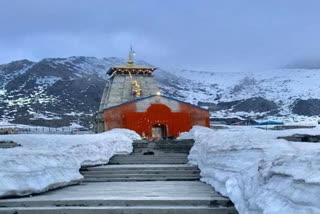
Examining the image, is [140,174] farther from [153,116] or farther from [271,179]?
[153,116]

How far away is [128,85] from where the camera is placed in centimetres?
4159

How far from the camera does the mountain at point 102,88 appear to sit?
10112 cm

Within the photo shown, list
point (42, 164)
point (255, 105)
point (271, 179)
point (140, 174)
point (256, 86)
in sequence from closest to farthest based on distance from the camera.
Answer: point (271, 179) → point (42, 164) → point (140, 174) → point (255, 105) → point (256, 86)

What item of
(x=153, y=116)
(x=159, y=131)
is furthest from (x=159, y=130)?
(x=153, y=116)

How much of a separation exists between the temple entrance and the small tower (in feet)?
22.8

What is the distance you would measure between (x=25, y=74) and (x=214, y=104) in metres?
59.1

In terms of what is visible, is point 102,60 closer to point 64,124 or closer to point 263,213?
point 64,124

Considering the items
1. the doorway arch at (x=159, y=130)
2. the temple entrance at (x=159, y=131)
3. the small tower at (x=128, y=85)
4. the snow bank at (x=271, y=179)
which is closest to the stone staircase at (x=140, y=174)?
the snow bank at (x=271, y=179)

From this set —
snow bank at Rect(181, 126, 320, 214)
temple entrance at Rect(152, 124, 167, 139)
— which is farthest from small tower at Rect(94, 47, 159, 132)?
snow bank at Rect(181, 126, 320, 214)

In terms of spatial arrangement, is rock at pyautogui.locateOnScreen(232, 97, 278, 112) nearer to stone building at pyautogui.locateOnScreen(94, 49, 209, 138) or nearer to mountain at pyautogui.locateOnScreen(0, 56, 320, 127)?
mountain at pyautogui.locateOnScreen(0, 56, 320, 127)

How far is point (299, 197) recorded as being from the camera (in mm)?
3457

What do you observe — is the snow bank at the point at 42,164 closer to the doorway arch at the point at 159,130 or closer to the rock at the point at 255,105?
the doorway arch at the point at 159,130

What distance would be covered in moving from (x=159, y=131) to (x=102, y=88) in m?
89.2

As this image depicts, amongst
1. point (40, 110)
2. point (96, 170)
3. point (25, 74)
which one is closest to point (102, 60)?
point (25, 74)
